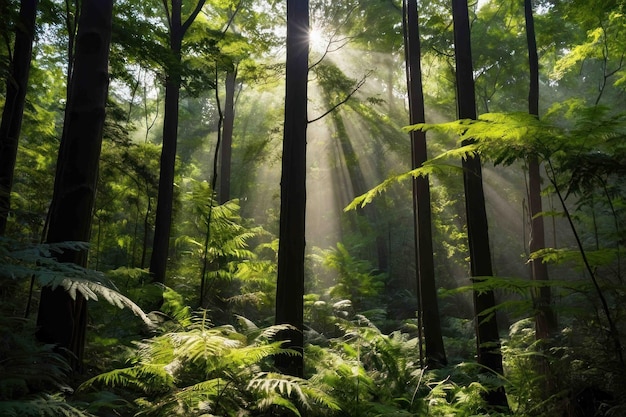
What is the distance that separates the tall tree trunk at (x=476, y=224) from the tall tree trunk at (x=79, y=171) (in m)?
4.31

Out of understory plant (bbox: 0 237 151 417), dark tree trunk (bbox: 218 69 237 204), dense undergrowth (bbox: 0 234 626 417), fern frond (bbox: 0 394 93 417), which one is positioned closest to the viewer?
fern frond (bbox: 0 394 93 417)

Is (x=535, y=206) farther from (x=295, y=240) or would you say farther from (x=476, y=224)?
(x=295, y=240)

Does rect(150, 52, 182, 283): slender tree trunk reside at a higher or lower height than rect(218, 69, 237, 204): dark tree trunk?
lower

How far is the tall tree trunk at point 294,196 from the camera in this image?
5129mm

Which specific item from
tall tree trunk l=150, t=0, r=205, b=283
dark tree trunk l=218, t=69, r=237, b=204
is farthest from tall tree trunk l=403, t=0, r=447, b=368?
dark tree trunk l=218, t=69, r=237, b=204

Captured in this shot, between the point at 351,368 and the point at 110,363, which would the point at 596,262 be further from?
the point at 110,363

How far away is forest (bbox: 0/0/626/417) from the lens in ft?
11.8

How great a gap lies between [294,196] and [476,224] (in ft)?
8.72

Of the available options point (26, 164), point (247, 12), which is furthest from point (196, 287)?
point (247, 12)

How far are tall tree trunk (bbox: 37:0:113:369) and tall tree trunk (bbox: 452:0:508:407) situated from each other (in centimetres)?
431

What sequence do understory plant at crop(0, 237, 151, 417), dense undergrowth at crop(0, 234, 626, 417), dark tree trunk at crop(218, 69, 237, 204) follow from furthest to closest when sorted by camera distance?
dark tree trunk at crop(218, 69, 237, 204) → dense undergrowth at crop(0, 234, 626, 417) → understory plant at crop(0, 237, 151, 417)

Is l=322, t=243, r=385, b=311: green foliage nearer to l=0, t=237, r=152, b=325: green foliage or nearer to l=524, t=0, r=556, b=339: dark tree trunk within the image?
l=524, t=0, r=556, b=339: dark tree trunk

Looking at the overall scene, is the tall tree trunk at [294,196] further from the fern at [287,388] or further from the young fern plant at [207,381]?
the fern at [287,388]

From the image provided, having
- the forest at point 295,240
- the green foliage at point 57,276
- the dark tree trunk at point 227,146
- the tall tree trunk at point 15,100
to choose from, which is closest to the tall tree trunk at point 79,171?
the forest at point 295,240
